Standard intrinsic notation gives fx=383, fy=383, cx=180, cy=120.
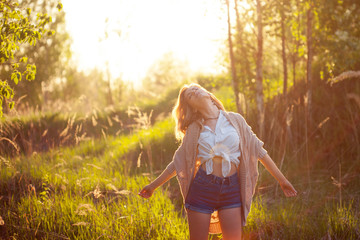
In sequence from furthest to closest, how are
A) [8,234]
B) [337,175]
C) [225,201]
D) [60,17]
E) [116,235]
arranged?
[60,17] → [337,175] → [8,234] → [116,235] → [225,201]

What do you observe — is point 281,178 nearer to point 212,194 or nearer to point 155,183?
point 212,194

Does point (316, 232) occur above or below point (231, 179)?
below

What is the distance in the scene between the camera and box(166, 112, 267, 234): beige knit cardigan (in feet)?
10.4

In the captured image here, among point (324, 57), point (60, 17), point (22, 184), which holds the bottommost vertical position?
point (22, 184)

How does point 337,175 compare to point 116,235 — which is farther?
point 337,175

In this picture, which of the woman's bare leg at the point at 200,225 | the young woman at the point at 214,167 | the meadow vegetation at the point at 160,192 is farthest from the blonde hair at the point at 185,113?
the meadow vegetation at the point at 160,192

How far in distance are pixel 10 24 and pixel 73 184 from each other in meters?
2.89

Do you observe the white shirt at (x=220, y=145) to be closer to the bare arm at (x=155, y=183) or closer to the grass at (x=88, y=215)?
the bare arm at (x=155, y=183)

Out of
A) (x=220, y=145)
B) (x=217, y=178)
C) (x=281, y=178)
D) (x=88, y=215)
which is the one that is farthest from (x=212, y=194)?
(x=88, y=215)

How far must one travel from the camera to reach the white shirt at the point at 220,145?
10.1 ft

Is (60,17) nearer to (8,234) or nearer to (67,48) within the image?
(67,48)

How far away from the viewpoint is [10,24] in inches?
136

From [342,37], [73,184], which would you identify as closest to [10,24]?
[73,184]

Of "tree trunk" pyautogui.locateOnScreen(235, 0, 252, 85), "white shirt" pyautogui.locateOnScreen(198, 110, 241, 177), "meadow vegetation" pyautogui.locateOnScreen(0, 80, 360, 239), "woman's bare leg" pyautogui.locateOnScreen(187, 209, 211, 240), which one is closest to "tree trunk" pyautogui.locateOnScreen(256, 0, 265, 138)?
"meadow vegetation" pyautogui.locateOnScreen(0, 80, 360, 239)
